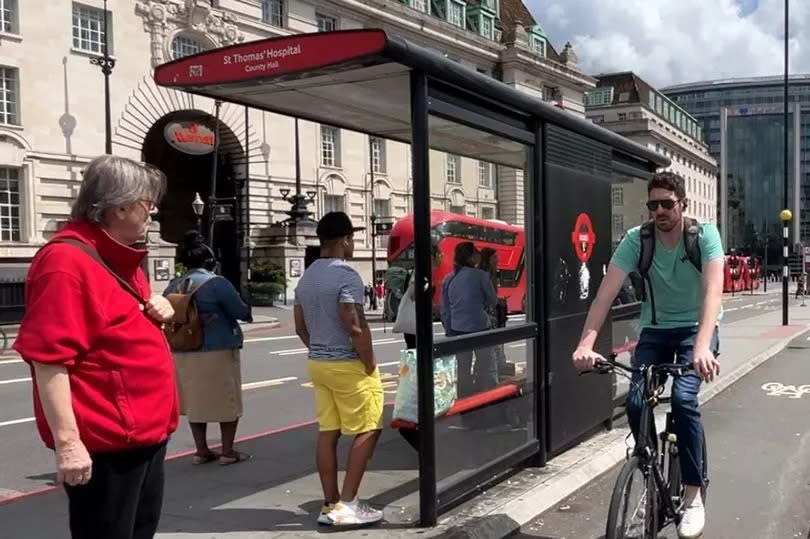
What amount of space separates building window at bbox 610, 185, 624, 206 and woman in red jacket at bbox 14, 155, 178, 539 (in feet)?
17.2

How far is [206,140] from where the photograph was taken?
36.3 metres

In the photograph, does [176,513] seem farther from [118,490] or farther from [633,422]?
[633,422]

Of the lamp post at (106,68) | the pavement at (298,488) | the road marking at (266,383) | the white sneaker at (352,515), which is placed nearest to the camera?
the white sneaker at (352,515)

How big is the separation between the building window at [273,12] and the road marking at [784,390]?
3429cm

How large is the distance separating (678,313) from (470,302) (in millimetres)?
1793

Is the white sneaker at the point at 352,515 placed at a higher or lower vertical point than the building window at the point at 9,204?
lower

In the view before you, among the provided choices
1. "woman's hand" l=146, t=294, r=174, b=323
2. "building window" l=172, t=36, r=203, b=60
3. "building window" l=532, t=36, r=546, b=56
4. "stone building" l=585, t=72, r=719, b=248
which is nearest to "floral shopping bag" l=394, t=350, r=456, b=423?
"woman's hand" l=146, t=294, r=174, b=323

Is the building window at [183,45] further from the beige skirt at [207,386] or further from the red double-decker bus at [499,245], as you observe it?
the red double-decker bus at [499,245]

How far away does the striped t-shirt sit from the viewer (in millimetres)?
4355

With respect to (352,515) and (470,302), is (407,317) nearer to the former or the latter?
(470,302)

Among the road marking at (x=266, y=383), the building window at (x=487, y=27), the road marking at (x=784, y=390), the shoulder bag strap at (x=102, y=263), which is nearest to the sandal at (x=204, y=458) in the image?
the shoulder bag strap at (x=102, y=263)

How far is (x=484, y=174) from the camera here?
21.0 feet

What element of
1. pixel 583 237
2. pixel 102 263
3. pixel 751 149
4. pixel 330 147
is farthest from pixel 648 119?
pixel 102 263

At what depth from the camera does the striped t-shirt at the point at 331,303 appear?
4.36 metres
